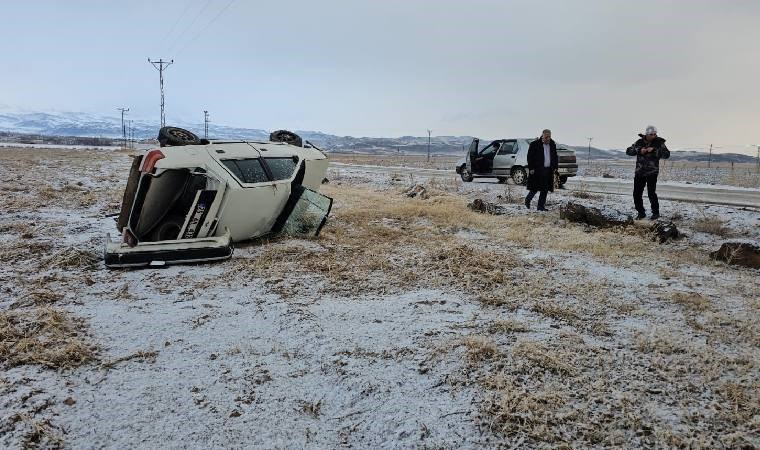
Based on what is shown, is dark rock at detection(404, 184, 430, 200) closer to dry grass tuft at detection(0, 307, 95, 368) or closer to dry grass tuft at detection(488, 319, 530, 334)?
dry grass tuft at detection(488, 319, 530, 334)

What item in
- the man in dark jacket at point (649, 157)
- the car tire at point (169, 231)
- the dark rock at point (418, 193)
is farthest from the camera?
the dark rock at point (418, 193)

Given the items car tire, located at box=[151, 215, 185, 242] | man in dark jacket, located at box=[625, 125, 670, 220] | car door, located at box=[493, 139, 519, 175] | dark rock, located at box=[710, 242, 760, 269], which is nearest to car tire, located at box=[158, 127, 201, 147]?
A: car tire, located at box=[151, 215, 185, 242]

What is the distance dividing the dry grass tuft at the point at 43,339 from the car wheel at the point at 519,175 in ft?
46.5

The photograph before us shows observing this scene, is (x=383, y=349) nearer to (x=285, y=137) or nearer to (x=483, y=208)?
(x=285, y=137)

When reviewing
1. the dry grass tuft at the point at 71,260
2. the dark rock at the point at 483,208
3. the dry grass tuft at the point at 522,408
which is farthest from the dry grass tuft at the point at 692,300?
the dry grass tuft at the point at 71,260

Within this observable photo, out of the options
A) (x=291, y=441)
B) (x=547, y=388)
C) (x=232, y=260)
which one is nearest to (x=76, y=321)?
(x=232, y=260)

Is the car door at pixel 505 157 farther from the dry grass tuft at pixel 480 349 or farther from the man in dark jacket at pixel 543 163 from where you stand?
the dry grass tuft at pixel 480 349

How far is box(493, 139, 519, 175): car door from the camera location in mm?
16438

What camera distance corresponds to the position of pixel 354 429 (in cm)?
253

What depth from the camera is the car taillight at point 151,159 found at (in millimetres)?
5578

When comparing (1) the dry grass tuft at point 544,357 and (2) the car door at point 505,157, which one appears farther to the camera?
(2) the car door at point 505,157

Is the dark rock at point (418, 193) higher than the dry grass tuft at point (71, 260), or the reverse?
the dark rock at point (418, 193)

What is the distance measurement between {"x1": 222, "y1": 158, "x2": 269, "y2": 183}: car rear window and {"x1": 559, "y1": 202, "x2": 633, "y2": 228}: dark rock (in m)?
5.17

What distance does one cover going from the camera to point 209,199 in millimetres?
5809
